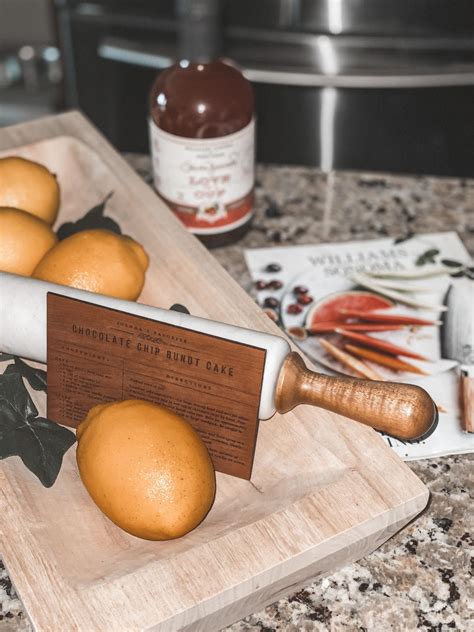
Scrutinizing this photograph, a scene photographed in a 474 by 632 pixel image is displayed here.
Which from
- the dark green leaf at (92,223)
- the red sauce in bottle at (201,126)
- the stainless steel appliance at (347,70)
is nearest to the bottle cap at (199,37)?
the red sauce in bottle at (201,126)

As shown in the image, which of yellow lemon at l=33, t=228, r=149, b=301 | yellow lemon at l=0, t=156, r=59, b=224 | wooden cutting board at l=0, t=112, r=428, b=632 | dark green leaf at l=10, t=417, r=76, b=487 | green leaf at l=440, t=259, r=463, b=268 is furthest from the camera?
green leaf at l=440, t=259, r=463, b=268

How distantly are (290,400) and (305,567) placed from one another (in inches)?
5.1

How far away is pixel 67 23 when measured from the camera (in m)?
1.68

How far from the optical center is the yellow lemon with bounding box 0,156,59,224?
2.91ft

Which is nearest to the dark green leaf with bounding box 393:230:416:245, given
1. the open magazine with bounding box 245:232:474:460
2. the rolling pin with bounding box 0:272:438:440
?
the open magazine with bounding box 245:232:474:460

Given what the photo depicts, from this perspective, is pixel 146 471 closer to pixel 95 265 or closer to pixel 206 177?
pixel 95 265

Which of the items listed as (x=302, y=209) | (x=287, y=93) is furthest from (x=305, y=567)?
(x=287, y=93)

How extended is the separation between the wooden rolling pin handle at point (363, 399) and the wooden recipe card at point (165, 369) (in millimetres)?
36

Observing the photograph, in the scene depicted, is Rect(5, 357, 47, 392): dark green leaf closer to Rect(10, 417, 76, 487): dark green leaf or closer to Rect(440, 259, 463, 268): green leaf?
Rect(10, 417, 76, 487): dark green leaf

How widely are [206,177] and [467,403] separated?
1.23 ft

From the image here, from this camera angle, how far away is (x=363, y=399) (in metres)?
0.64

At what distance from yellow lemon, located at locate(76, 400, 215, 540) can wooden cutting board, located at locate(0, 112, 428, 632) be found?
0.03 m

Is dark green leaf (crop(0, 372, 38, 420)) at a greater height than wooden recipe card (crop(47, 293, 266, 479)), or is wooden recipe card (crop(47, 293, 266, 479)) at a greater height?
wooden recipe card (crop(47, 293, 266, 479))

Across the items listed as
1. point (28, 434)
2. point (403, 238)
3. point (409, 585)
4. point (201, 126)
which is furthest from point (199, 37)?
point (409, 585)
